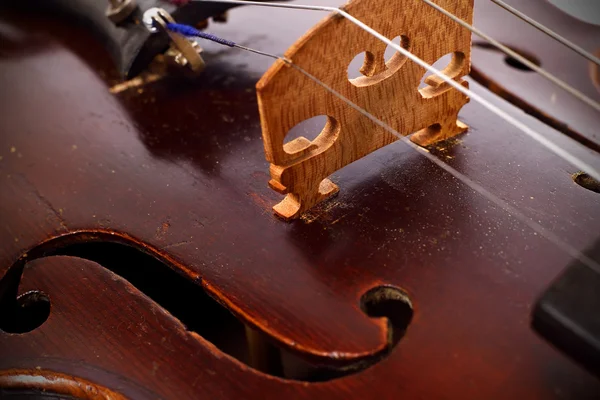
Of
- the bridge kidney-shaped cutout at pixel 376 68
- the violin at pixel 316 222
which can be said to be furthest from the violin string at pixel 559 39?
the bridge kidney-shaped cutout at pixel 376 68

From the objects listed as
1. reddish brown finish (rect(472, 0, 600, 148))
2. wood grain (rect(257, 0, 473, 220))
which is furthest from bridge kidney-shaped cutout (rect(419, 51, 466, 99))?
reddish brown finish (rect(472, 0, 600, 148))

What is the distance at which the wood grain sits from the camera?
0.74 m

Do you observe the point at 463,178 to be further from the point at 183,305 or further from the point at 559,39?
the point at 183,305

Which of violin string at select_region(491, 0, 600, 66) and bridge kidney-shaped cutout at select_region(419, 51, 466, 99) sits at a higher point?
violin string at select_region(491, 0, 600, 66)

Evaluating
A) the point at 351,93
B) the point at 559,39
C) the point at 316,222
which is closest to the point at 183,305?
the point at 316,222

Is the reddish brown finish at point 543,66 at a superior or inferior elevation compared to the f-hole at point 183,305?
superior

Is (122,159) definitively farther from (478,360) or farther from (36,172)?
(478,360)

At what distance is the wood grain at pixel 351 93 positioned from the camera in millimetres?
740

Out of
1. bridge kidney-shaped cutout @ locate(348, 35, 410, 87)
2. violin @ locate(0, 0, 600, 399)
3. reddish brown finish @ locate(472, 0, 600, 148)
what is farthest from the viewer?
reddish brown finish @ locate(472, 0, 600, 148)

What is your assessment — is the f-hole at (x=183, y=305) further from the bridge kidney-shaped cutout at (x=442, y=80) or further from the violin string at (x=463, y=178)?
the bridge kidney-shaped cutout at (x=442, y=80)

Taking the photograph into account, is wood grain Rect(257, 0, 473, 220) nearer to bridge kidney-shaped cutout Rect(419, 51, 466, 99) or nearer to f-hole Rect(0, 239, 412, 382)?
bridge kidney-shaped cutout Rect(419, 51, 466, 99)

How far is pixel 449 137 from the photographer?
0.97 m

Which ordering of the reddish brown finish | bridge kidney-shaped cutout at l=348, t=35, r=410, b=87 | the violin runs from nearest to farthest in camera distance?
the violin
bridge kidney-shaped cutout at l=348, t=35, r=410, b=87
the reddish brown finish

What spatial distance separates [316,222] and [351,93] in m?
0.19
